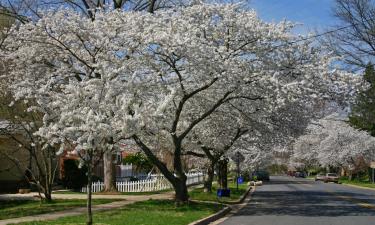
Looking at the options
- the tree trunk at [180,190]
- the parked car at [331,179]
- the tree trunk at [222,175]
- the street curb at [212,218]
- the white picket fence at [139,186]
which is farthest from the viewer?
→ the parked car at [331,179]

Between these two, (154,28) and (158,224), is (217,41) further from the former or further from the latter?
(158,224)

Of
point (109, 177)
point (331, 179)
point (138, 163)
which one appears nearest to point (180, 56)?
point (109, 177)

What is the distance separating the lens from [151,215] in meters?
18.0

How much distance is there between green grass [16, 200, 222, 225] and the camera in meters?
16.0

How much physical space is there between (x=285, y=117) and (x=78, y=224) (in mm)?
11558

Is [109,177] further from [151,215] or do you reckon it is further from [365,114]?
[365,114]

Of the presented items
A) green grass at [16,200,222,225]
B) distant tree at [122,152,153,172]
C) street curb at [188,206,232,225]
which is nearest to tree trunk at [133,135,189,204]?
green grass at [16,200,222,225]

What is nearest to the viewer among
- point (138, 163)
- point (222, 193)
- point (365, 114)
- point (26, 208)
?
point (26, 208)

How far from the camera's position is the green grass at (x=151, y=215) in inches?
631

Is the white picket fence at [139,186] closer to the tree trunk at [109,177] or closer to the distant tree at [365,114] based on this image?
the tree trunk at [109,177]

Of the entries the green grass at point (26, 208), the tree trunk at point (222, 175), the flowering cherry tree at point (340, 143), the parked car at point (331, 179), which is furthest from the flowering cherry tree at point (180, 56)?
the parked car at point (331, 179)

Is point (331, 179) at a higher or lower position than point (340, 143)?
lower

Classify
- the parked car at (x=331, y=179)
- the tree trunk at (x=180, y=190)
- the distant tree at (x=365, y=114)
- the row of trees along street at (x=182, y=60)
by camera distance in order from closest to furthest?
the row of trees along street at (x=182, y=60), the tree trunk at (x=180, y=190), the distant tree at (x=365, y=114), the parked car at (x=331, y=179)

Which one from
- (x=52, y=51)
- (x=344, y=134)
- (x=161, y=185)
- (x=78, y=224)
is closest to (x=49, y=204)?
(x=52, y=51)
